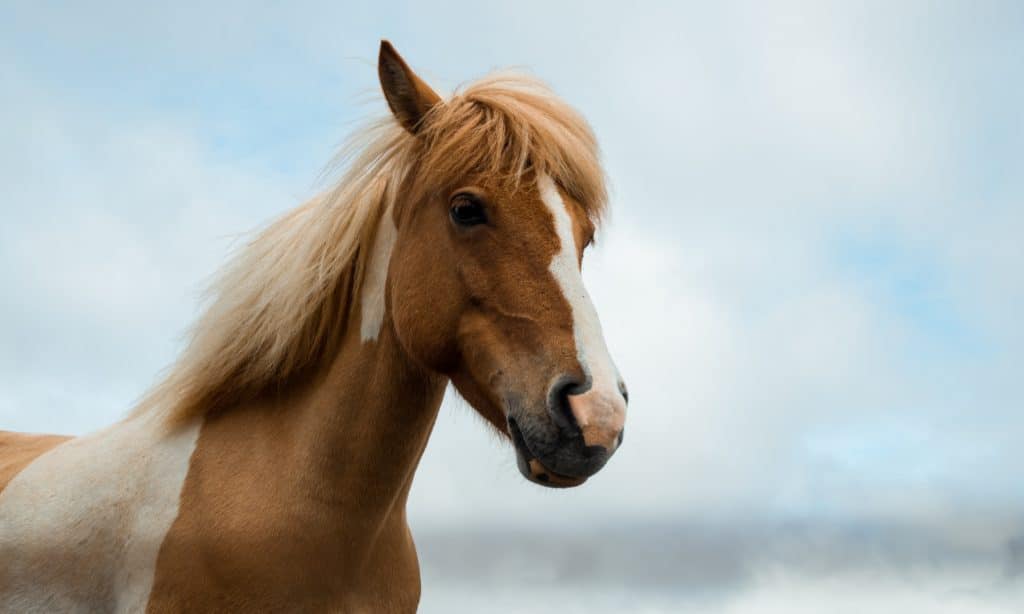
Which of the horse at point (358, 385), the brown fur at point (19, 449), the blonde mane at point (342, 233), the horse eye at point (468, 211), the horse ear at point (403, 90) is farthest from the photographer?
the brown fur at point (19, 449)

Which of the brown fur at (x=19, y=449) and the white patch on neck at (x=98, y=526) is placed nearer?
the white patch on neck at (x=98, y=526)

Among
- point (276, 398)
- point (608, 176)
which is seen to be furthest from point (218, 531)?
point (608, 176)

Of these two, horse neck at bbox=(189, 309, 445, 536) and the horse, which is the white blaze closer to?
the horse

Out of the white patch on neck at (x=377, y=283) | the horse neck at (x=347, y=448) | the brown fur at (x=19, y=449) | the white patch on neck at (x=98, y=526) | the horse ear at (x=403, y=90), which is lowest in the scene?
the brown fur at (x=19, y=449)

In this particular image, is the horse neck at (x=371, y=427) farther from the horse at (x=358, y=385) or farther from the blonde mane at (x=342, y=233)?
the blonde mane at (x=342, y=233)

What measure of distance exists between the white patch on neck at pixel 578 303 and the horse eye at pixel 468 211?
0.87 feet

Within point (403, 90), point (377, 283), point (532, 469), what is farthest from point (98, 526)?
point (403, 90)

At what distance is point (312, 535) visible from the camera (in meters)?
4.20

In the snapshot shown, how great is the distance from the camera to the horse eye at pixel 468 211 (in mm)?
4074

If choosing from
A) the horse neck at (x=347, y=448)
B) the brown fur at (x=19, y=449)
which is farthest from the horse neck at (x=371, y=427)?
the brown fur at (x=19, y=449)

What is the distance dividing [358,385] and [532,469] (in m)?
1.02

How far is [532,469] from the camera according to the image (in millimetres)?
3725

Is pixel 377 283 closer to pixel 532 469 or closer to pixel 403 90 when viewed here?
pixel 403 90

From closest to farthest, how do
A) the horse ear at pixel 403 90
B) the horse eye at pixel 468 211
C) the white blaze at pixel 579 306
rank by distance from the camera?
the white blaze at pixel 579 306, the horse eye at pixel 468 211, the horse ear at pixel 403 90
